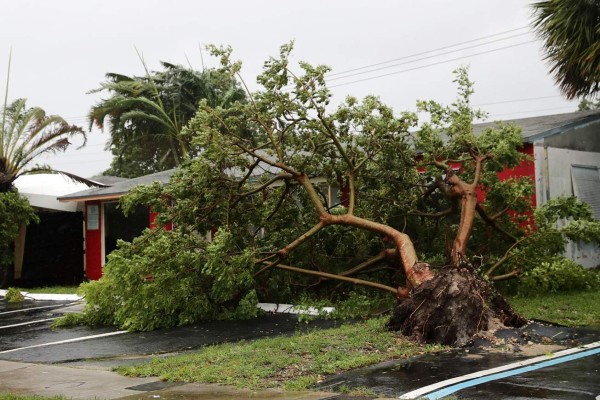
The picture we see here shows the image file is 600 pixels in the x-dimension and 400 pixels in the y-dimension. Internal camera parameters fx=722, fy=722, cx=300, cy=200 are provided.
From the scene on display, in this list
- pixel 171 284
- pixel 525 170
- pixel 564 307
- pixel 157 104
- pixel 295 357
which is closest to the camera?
pixel 295 357

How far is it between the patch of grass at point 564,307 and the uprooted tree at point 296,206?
0.76 meters

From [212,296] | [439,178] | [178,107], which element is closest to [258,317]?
[212,296]

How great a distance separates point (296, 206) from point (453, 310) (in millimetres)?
4687

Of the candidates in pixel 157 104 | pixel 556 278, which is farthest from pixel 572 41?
pixel 157 104

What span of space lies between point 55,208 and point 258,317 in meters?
12.2

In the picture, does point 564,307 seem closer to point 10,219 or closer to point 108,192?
point 108,192

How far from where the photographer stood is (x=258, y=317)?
472 inches

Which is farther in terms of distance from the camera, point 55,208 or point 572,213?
point 55,208

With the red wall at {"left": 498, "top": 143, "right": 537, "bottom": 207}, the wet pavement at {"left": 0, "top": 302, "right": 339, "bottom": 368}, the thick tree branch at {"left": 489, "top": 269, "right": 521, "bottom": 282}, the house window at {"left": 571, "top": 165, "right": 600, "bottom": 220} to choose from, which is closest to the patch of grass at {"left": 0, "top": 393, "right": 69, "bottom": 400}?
the wet pavement at {"left": 0, "top": 302, "right": 339, "bottom": 368}

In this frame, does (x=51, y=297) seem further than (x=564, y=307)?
Yes

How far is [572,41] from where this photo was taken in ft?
48.9

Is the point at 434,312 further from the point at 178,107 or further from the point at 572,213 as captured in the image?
the point at 178,107

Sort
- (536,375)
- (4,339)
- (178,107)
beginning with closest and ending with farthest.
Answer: (536,375), (4,339), (178,107)

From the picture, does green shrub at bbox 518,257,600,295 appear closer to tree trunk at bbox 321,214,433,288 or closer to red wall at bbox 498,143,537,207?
tree trunk at bbox 321,214,433,288
